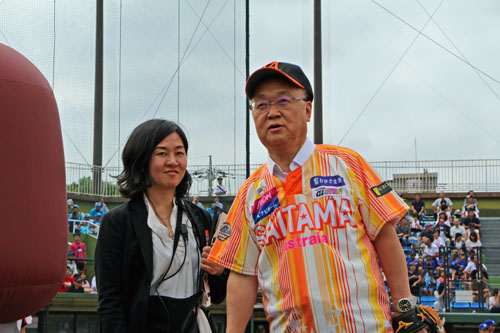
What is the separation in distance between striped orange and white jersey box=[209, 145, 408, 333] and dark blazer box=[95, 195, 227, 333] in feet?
2.14

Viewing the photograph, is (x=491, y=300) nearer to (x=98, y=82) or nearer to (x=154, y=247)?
(x=98, y=82)

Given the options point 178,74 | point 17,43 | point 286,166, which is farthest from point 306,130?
point 17,43

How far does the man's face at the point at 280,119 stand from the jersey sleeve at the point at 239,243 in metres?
0.29

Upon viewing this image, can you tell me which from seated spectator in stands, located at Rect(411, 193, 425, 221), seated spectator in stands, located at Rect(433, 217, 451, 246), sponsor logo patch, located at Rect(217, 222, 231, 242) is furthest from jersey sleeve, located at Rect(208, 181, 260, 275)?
seated spectator in stands, located at Rect(411, 193, 425, 221)

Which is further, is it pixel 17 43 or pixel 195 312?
pixel 17 43

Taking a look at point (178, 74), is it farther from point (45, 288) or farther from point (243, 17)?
point (45, 288)

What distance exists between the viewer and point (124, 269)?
3344 millimetres

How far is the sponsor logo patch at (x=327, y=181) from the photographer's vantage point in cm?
271

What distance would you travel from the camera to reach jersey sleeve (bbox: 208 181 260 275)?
2889 mm

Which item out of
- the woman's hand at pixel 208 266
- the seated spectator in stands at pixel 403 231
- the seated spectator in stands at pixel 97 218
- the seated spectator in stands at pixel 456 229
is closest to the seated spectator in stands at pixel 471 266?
the seated spectator in stands at pixel 456 229

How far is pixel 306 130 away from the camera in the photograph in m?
2.90

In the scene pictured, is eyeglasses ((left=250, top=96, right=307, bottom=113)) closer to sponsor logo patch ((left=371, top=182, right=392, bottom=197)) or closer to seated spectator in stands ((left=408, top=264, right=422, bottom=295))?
sponsor logo patch ((left=371, top=182, right=392, bottom=197))

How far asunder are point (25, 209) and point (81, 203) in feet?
49.9

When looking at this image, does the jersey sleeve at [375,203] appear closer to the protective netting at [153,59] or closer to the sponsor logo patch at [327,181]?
the sponsor logo patch at [327,181]
